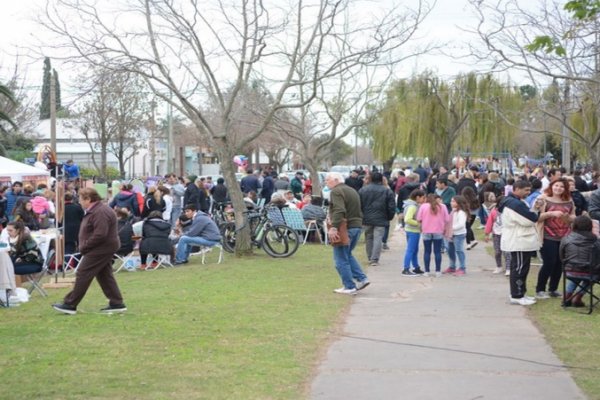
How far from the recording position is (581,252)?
1120 cm

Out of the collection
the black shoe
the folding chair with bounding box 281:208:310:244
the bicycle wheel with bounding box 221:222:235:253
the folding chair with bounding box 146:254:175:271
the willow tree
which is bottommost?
the folding chair with bounding box 146:254:175:271

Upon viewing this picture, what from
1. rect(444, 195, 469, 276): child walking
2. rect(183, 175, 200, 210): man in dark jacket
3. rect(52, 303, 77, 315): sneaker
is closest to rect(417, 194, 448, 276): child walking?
rect(444, 195, 469, 276): child walking

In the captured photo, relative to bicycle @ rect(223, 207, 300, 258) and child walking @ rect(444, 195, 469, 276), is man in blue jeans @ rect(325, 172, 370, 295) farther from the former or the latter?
bicycle @ rect(223, 207, 300, 258)

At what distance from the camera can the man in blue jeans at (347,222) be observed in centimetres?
1255

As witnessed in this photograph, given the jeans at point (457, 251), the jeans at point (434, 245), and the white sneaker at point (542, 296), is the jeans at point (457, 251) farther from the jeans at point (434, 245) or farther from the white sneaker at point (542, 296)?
the white sneaker at point (542, 296)

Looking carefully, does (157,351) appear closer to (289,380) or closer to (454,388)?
(289,380)

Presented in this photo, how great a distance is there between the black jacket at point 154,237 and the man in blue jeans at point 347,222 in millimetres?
5151

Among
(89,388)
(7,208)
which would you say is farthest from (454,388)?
(7,208)

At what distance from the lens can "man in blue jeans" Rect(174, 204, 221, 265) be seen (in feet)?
59.2

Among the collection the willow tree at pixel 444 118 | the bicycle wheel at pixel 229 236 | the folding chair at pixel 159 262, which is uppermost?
the willow tree at pixel 444 118

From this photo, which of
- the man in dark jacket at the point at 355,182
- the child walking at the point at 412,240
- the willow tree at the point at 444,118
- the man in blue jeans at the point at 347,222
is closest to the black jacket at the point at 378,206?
the child walking at the point at 412,240

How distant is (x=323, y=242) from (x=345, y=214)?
9.45 metres

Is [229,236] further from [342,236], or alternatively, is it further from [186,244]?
[342,236]

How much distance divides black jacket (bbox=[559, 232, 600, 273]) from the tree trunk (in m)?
8.43
